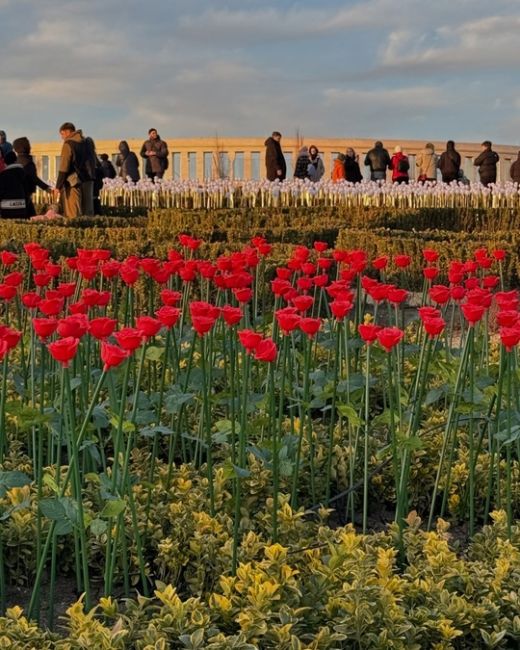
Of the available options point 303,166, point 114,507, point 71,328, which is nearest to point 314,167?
point 303,166

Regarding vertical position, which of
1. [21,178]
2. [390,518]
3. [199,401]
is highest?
[21,178]

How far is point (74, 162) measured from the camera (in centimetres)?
1552

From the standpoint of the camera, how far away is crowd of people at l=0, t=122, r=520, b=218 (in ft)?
47.0

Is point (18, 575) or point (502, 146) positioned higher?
point (502, 146)

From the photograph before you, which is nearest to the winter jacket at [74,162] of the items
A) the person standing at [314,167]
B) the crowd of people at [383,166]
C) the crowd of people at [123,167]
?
the crowd of people at [123,167]

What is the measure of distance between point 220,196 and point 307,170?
93.0 inches

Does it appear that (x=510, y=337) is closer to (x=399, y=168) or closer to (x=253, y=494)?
(x=253, y=494)

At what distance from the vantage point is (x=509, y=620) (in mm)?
3195

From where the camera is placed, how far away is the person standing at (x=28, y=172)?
14.8 metres

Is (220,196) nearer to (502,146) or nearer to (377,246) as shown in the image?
(377,246)

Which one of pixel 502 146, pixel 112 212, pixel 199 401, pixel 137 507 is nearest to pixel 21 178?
pixel 112 212

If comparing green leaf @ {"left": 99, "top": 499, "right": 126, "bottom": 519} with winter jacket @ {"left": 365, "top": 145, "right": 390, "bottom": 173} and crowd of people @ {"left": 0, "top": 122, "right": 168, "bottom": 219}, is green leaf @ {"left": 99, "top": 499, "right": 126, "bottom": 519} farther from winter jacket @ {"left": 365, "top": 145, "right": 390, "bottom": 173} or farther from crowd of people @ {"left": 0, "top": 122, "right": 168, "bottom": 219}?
winter jacket @ {"left": 365, "top": 145, "right": 390, "bottom": 173}

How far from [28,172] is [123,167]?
423 inches

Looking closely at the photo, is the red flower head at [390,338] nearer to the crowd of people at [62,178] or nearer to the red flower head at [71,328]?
the red flower head at [71,328]
